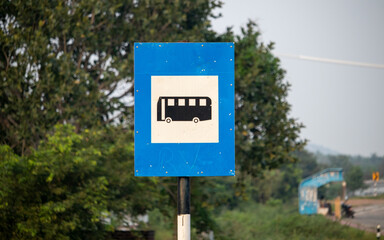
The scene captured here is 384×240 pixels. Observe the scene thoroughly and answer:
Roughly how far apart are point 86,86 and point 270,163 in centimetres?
642

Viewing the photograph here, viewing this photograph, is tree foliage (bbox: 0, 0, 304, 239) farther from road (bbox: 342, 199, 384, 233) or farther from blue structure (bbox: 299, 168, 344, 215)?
blue structure (bbox: 299, 168, 344, 215)

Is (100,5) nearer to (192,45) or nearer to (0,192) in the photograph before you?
(0,192)

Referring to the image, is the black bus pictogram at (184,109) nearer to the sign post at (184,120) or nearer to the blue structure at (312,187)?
the sign post at (184,120)

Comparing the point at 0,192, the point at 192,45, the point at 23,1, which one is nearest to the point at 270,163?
the point at 23,1

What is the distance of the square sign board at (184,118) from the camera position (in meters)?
4.53

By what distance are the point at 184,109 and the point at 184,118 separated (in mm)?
60

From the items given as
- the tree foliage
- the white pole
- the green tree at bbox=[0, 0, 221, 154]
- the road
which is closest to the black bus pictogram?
the white pole

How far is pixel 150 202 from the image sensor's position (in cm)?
1541

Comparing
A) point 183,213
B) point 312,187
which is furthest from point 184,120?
point 312,187

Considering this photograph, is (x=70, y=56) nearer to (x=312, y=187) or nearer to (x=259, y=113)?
(x=259, y=113)

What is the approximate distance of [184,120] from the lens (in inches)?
179

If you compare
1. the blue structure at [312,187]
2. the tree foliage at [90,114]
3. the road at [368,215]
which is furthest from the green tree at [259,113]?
the blue structure at [312,187]

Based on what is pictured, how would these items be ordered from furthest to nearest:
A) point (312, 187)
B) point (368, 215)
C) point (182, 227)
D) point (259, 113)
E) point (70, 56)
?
point (312, 187), point (368, 215), point (259, 113), point (70, 56), point (182, 227)

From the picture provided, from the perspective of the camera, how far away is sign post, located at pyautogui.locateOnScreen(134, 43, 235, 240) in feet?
14.8
